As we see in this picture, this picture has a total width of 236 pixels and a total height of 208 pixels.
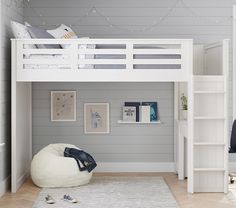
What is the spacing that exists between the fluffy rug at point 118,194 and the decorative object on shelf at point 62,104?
39.7 inches

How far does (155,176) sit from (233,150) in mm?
1024

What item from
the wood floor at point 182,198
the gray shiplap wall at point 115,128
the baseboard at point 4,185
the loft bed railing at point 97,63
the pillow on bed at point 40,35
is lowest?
the wood floor at point 182,198

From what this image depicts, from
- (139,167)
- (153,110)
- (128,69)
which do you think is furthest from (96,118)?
(128,69)

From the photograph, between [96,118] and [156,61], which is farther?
[96,118]

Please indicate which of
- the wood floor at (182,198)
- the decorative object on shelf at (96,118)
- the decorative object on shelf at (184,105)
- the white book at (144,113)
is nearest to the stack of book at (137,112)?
the white book at (144,113)

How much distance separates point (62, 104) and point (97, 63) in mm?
1347

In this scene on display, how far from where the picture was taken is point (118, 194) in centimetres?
524

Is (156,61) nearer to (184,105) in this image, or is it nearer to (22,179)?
(184,105)

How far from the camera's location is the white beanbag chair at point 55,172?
553 centimetres

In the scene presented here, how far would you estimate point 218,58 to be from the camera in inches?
227

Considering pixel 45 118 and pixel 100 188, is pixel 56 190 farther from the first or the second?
pixel 45 118

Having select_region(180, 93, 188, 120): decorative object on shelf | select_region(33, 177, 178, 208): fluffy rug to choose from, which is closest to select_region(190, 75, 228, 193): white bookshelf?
select_region(33, 177, 178, 208): fluffy rug

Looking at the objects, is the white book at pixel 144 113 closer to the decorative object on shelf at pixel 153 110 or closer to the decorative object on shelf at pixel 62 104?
the decorative object on shelf at pixel 153 110

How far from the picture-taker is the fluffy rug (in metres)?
4.81
